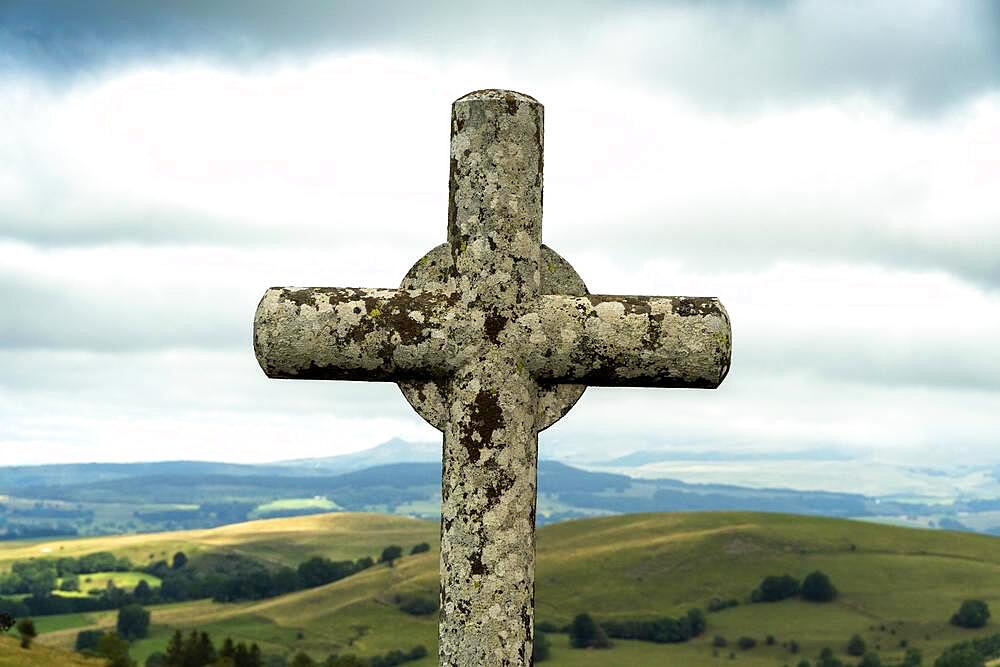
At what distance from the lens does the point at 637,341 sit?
8195mm

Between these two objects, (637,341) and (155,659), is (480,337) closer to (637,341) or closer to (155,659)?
(637,341)

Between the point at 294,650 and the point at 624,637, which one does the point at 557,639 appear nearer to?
the point at 624,637

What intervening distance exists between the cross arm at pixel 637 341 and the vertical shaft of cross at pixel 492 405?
28 centimetres

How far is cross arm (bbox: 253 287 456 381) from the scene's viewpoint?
809cm

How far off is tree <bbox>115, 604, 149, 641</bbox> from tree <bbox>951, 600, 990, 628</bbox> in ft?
435

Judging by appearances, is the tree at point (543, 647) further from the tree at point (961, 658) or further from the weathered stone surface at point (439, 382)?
the weathered stone surface at point (439, 382)

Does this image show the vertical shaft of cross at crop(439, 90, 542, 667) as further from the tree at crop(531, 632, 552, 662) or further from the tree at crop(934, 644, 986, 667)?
the tree at crop(531, 632, 552, 662)

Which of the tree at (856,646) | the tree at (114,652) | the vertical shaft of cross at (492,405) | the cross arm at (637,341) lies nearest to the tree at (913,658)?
the tree at (856,646)

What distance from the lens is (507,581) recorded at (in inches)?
308

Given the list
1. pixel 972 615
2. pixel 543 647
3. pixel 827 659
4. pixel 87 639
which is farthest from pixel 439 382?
pixel 972 615

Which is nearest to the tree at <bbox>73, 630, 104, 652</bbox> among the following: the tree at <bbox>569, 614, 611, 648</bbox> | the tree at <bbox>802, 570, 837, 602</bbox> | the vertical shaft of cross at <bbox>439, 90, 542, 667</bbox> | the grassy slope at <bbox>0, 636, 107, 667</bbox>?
the grassy slope at <bbox>0, 636, 107, 667</bbox>

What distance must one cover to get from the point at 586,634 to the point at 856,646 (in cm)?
4142

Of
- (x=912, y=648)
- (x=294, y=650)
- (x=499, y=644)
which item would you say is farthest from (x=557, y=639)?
(x=499, y=644)

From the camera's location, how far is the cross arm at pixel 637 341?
810cm
